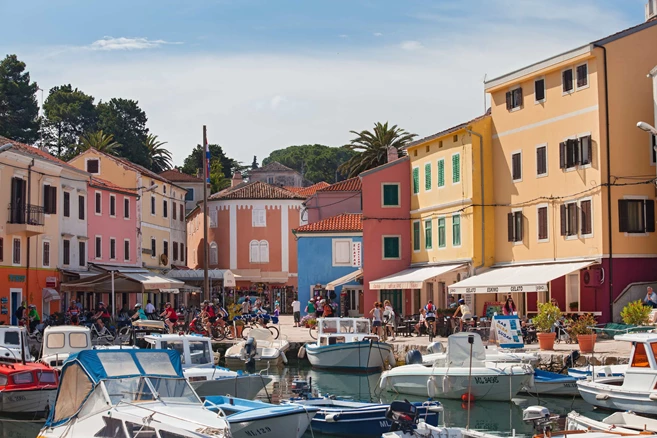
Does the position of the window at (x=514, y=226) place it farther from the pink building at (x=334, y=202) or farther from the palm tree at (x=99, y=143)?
the palm tree at (x=99, y=143)

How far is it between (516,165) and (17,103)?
64310 mm

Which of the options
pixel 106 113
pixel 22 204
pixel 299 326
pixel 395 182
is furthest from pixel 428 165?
pixel 106 113

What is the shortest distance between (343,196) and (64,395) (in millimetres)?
55555

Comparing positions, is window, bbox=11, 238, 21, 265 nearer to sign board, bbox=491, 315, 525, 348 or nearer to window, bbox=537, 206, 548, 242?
window, bbox=537, 206, 548, 242

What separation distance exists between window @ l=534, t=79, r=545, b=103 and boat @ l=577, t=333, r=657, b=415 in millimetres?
20488

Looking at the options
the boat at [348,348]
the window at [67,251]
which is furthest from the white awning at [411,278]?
the window at [67,251]

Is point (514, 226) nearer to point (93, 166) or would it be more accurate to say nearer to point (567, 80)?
point (567, 80)

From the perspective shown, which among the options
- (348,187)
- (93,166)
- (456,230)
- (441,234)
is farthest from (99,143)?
(456,230)

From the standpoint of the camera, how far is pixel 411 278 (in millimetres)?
49875

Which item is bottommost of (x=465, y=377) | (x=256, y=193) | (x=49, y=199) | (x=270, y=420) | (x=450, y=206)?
(x=270, y=420)

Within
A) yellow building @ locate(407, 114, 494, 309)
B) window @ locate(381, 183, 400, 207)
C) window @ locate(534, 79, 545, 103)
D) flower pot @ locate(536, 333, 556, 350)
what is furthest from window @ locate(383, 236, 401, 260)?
flower pot @ locate(536, 333, 556, 350)

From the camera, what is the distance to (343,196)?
7444 cm

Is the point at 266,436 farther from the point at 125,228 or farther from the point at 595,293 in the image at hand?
the point at 125,228

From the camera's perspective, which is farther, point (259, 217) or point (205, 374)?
point (259, 217)
